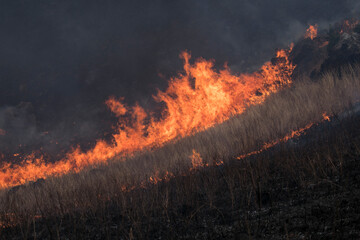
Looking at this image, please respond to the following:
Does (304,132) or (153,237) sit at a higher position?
(304,132)

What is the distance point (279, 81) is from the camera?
17.0m

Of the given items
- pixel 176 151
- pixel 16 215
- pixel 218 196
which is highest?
pixel 176 151

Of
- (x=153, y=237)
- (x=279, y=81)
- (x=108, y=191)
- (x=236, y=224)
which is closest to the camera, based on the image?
Answer: (x=236, y=224)

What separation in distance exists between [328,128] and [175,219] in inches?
278

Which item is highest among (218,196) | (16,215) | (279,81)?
(279,81)

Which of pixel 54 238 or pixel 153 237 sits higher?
pixel 54 238

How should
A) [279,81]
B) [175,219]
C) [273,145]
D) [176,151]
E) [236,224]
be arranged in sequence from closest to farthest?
[236,224]
[175,219]
[273,145]
[176,151]
[279,81]

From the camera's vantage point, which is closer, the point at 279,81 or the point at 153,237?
the point at 153,237

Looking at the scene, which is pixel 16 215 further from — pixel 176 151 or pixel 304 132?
pixel 304 132

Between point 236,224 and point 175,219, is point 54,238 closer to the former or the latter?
point 175,219

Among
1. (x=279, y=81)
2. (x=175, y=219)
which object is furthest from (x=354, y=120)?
(x=279, y=81)

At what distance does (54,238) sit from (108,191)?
2.42 m

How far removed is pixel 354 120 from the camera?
8258 mm

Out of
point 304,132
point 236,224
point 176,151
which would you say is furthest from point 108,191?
point 304,132
